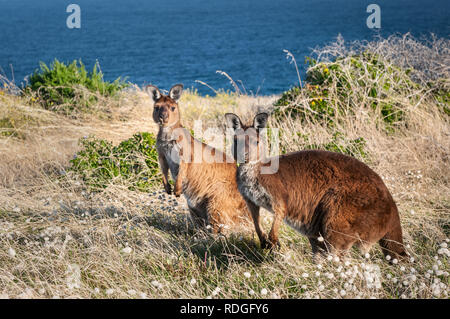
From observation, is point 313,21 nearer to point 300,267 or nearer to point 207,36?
point 207,36

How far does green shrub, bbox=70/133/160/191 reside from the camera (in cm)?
663

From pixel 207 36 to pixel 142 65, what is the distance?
28.2 m

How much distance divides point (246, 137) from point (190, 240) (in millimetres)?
1683

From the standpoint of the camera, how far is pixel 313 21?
84.1 metres

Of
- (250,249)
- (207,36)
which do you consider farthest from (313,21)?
(250,249)

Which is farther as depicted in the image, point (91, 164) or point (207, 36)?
point (207, 36)

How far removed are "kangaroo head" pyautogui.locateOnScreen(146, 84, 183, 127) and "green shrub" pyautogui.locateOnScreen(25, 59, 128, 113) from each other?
5.67m

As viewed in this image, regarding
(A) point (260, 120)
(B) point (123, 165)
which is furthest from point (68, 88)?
(A) point (260, 120)

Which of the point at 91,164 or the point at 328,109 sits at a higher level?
the point at 328,109

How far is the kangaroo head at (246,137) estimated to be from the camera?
375 centimetres

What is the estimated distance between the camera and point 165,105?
15.3 ft

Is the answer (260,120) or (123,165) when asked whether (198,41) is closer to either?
(123,165)

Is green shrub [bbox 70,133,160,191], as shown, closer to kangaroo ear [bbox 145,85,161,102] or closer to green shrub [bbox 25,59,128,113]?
kangaroo ear [bbox 145,85,161,102]

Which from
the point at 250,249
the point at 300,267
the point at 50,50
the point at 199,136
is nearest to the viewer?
the point at 300,267
